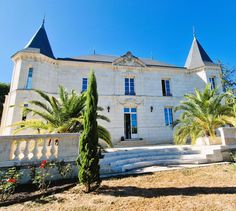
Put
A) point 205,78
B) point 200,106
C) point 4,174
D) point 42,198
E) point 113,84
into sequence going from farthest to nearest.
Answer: point 205,78 < point 113,84 < point 200,106 < point 4,174 < point 42,198

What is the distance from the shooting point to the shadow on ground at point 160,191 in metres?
3.42

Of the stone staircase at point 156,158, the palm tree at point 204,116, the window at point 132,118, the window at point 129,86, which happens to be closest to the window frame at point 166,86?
the window at point 129,86

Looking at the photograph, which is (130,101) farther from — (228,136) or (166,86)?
(228,136)

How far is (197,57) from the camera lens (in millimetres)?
15797

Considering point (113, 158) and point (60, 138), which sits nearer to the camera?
point (60, 138)

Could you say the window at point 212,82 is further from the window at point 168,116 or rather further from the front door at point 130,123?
the front door at point 130,123

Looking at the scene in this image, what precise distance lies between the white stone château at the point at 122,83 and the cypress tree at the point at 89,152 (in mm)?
8423

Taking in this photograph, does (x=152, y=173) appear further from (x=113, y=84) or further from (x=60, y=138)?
(x=113, y=84)

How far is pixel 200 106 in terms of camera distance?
28.5ft

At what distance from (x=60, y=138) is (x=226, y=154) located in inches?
272

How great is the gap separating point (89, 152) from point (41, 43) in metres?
12.8

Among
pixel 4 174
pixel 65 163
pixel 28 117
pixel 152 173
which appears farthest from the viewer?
pixel 28 117

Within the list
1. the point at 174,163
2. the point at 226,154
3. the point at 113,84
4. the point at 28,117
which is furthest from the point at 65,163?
the point at 113,84

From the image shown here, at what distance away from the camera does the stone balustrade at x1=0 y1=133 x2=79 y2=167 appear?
4.05 metres
